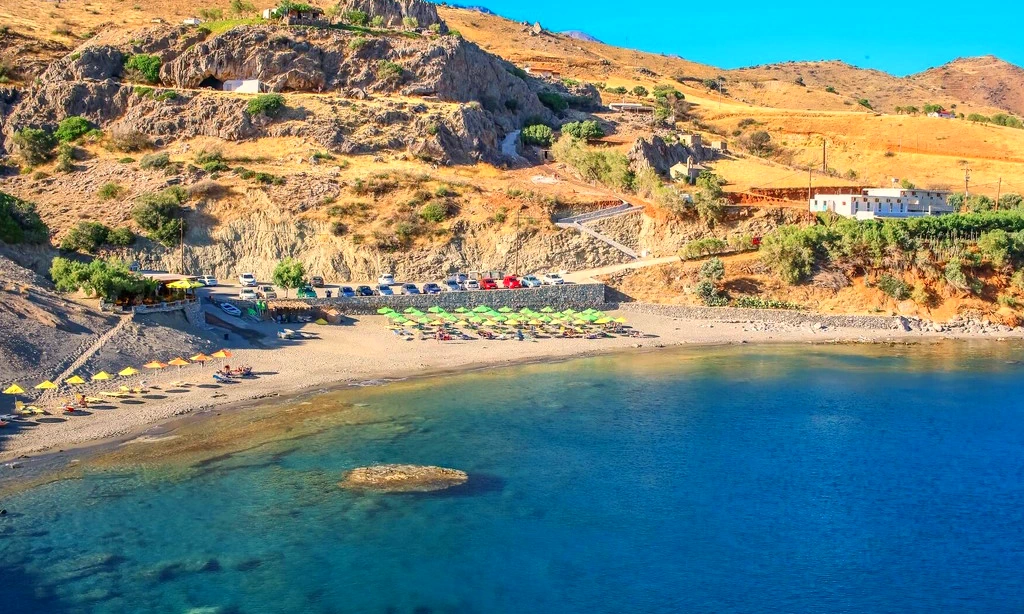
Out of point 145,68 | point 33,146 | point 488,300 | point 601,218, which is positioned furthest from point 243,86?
point 488,300

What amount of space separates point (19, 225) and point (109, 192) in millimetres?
13028

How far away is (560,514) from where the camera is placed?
99.9ft

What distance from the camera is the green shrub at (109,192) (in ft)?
231

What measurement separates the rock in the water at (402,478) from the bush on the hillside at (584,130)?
6105 centimetres

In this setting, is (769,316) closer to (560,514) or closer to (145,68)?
(560,514)

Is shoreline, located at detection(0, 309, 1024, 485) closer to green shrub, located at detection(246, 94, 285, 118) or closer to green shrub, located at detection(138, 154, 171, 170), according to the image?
green shrub, located at detection(138, 154, 171, 170)

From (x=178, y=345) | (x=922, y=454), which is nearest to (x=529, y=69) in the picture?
(x=178, y=345)

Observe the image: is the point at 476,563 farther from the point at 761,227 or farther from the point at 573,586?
the point at 761,227

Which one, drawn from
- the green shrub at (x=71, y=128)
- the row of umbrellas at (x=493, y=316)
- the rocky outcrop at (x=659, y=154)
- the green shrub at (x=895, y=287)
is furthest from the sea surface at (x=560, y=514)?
the green shrub at (x=71, y=128)

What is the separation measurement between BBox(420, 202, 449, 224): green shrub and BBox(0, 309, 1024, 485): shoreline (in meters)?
14.6

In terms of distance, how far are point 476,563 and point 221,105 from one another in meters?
66.6

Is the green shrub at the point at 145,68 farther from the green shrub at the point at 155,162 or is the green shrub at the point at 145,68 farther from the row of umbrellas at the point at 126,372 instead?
the row of umbrellas at the point at 126,372

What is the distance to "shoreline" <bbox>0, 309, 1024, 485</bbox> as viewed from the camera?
35.3 metres

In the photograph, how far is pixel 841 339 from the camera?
59875 millimetres
